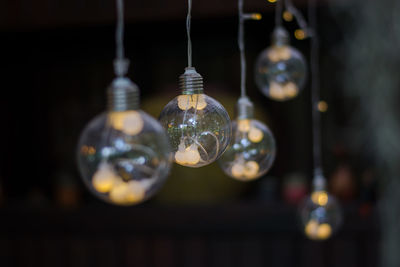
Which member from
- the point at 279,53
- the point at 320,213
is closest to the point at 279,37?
the point at 279,53

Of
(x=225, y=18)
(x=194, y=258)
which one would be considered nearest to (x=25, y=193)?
(x=194, y=258)

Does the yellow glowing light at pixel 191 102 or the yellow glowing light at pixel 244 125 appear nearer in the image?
the yellow glowing light at pixel 191 102

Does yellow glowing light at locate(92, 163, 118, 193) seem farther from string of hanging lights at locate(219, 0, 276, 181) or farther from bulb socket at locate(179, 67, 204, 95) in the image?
string of hanging lights at locate(219, 0, 276, 181)

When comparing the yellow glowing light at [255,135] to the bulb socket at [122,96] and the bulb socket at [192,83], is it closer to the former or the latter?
the bulb socket at [192,83]

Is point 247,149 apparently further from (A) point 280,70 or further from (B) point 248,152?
(A) point 280,70

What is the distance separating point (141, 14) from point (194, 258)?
4.12ft

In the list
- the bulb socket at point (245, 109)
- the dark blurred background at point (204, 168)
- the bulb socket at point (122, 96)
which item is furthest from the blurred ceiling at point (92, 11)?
the bulb socket at point (122, 96)

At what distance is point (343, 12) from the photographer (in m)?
2.50

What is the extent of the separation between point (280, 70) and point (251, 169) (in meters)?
0.39

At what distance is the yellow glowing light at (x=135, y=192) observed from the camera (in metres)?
0.68

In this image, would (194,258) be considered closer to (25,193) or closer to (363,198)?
(363,198)

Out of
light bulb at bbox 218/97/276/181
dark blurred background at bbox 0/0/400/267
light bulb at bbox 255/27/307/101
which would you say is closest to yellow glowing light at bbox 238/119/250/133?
light bulb at bbox 218/97/276/181

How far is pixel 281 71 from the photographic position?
1325mm

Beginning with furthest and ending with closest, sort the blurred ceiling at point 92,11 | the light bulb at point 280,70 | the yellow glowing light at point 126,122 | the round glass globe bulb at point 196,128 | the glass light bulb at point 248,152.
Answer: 1. the blurred ceiling at point 92,11
2. the light bulb at point 280,70
3. the glass light bulb at point 248,152
4. the round glass globe bulb at point 196,128
5. the yellow glowing light at point 126,122
